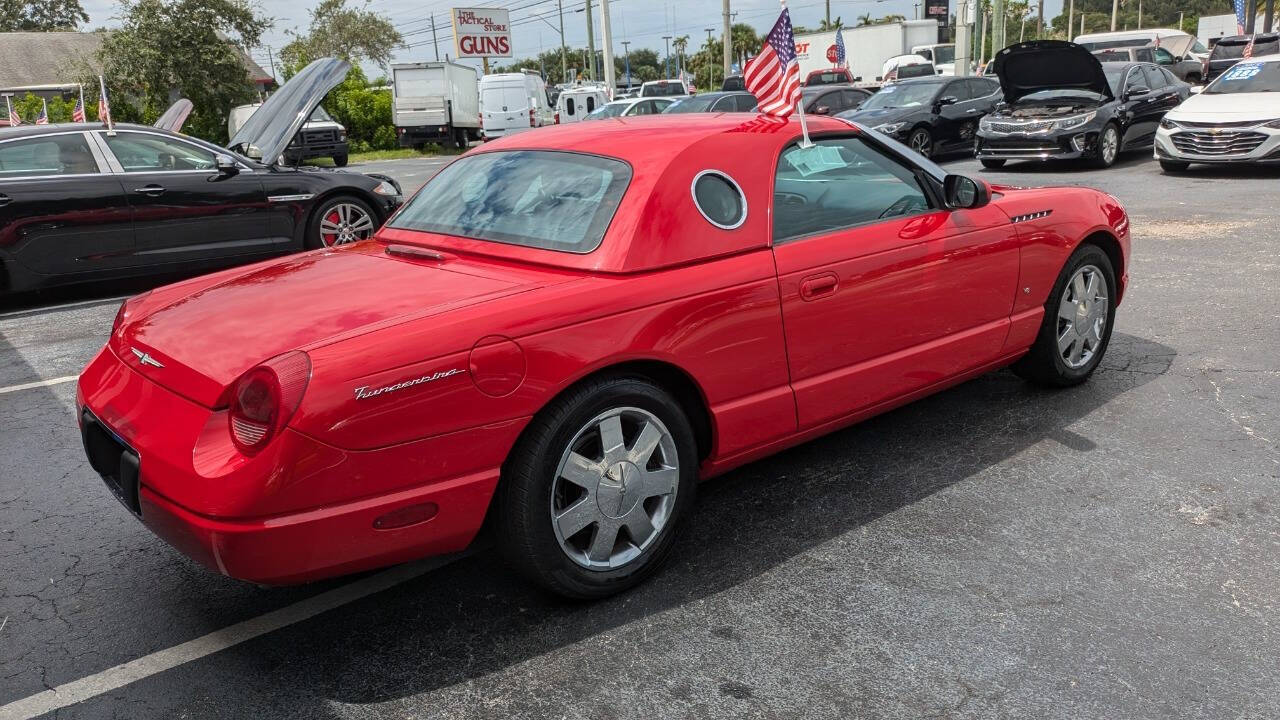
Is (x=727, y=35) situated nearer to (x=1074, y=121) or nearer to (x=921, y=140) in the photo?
(x=921, y=140)

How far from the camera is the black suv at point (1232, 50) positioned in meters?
27.9

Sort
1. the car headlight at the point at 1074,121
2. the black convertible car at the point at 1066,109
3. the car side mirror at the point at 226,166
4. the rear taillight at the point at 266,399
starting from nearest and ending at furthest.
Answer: the rear taillight at the point at 266,399, the car side mirror at the point at 226,166, the black convertible car at the point at 1066,109, the car headlight at the point at 1074,121

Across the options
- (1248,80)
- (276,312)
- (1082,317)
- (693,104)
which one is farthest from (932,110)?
(276,312)

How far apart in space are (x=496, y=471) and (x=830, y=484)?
1642 millimetres

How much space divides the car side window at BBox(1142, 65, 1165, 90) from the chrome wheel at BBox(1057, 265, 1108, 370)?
12.8m

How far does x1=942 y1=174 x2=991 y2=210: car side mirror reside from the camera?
4242 millimetres

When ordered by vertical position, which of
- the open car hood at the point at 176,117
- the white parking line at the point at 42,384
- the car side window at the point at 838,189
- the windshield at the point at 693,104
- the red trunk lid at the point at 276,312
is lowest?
the white parking line at the point at 42,384

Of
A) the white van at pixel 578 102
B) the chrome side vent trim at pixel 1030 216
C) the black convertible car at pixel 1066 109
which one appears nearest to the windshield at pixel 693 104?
the black convertible car at pixel 1066 109

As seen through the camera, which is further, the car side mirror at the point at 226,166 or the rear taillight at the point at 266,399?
the car side mirror at the point at 226,166

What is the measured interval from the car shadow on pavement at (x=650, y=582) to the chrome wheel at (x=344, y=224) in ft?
20.5

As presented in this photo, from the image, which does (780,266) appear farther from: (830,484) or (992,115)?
(992,115)

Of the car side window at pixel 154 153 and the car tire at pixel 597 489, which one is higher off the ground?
the car side window at pixel 154 153

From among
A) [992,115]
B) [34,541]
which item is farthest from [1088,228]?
[992,115]

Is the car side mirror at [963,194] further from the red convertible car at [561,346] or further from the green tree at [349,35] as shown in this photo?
the green tree at [349,35]
